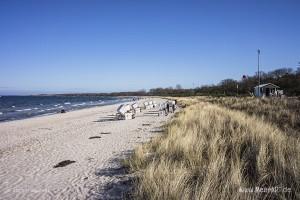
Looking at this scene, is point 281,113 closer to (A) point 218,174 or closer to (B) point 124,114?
(B) point 124,114

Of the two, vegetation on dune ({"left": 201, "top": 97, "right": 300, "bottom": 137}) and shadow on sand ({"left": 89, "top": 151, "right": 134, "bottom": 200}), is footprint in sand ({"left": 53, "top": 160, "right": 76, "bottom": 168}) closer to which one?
shadow on sand ({"left": 89, "top": 151, "right": 134, "bottom": 200})

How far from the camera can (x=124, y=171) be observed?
262 inches

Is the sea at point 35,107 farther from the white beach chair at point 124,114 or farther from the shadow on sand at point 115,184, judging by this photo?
the shadow on sand at point 115,184

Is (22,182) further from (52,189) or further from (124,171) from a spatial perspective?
(124,171)

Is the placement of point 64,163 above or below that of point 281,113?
below

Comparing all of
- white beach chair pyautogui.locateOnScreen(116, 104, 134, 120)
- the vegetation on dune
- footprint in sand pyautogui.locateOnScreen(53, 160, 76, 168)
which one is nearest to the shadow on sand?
footprint in sand pyautogui.locateOnScreen(53, 160, 76, 168)

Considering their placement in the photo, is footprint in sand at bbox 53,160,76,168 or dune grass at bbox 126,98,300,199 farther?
footprint in sand at bbox 53,160,76,168

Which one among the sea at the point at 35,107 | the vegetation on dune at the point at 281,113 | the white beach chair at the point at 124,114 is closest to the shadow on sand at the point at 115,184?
the vegetation on dune at the point at 281,113

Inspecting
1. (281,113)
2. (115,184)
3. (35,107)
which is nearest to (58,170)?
(115,184)

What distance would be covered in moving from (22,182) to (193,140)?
4273mm

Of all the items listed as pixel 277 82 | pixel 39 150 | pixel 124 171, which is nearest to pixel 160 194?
pixel 124 171

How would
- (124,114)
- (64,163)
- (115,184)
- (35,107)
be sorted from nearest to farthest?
(115,184) → (64,163) → (124,114) → (35,107)

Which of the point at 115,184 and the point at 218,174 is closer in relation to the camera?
the point at 218,174

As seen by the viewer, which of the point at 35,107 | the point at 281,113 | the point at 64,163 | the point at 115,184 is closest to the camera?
the point at 115,184
